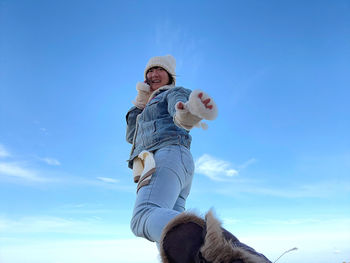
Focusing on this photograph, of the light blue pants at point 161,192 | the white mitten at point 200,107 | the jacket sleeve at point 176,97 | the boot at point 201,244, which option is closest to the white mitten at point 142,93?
the jacket sleeve at point 176,97

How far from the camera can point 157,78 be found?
3354mm

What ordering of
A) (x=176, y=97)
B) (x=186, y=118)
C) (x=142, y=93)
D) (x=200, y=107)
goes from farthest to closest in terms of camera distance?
(x=142, y=93)
(x=176, y=97)
(x=186, y=118)
(x=200, y=107)

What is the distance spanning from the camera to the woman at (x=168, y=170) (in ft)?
4.10

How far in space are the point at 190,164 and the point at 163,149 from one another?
9.5 inches

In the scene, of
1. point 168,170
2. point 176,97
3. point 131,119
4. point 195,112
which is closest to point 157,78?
point 131,119

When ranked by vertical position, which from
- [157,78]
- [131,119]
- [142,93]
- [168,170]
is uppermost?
[157,78]

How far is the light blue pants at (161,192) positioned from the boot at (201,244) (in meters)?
0.23

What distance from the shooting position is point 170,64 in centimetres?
352

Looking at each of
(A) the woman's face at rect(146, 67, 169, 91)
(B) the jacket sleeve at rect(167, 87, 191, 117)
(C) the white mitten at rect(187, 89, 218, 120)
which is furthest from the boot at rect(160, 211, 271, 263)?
(A) the woman's face at rect(146, 67, 169, 91)

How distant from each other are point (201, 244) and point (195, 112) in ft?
2.56

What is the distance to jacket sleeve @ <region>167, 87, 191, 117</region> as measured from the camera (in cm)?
206

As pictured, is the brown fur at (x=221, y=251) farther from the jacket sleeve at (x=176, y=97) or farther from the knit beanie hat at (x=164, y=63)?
the knit beanie hat at (x=164, y=63)

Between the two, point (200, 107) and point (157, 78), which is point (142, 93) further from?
point (200, 107)

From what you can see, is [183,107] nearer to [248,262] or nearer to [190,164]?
[190,164]
